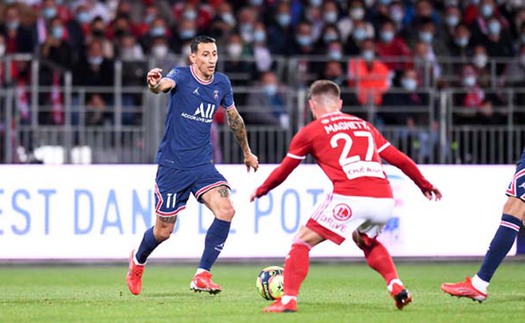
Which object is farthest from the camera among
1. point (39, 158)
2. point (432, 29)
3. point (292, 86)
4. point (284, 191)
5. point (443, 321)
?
point (432, 29)

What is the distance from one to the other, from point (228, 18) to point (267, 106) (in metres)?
2.68

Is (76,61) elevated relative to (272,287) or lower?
elevated

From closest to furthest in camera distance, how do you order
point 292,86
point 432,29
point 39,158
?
point 39,158
point 292,86
point 432,29

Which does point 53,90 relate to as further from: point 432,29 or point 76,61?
point 432,29

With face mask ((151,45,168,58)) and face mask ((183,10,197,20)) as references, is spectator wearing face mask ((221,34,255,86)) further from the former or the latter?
face mask ((183,10,197,20))

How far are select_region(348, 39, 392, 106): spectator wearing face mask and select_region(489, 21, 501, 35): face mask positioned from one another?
9.29ft

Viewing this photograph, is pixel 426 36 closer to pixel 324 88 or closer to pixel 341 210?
pixel 324 88

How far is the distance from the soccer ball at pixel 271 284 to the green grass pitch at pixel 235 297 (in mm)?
153

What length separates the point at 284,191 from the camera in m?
17.0

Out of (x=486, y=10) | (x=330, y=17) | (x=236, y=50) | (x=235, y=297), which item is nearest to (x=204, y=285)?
(x=235, y=297)

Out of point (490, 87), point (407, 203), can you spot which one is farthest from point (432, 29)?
point (407, 203)

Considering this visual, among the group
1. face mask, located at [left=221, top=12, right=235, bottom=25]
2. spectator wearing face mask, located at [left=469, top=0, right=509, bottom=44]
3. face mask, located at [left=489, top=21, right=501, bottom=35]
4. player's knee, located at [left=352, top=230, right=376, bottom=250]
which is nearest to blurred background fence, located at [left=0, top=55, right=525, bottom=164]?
face mask, located at [left=221, top=12, right=235, bottom=25]

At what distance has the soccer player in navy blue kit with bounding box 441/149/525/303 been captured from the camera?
1096 cm

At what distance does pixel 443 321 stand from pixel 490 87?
43.0ft
